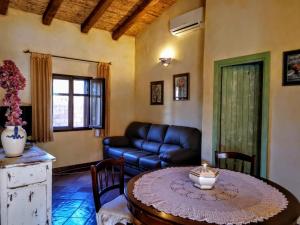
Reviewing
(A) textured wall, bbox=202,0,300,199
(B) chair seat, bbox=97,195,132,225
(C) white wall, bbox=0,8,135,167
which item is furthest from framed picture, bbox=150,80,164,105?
(B) chair seat, bbox=97,195,132,225

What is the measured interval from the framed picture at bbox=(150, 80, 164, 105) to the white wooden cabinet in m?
3.21

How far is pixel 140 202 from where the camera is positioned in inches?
58.4

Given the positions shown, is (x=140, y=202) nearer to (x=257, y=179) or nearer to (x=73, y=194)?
(x=257, y=179)

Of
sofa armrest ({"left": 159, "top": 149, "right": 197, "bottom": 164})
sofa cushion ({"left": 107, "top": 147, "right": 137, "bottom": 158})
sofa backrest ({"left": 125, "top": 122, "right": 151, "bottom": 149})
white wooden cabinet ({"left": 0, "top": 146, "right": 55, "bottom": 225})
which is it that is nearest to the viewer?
white wooden cabinet ({"left": 0, "top": 146, "right": 55, "bottom": 225})

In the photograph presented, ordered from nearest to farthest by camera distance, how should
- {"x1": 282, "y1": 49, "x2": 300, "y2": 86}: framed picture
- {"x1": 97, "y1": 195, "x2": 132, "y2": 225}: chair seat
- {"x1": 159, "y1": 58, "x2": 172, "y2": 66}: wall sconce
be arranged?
{"x1": 97, "y1": 195, "x2": 132, "y2": 225}: chair seat → {"x1": 282, "y1": 49, "x2": 300, "y2": 86}: framed picture → {"x1": 159, "y1": 58, "x2": 172, "y2": 66}: wall sconce

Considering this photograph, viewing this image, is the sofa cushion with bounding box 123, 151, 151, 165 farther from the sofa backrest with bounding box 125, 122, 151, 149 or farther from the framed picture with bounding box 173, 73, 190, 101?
the framed picture with bounding box 173, 73, 190, 101

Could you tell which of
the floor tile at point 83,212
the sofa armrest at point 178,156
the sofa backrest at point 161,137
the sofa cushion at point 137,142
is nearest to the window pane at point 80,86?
the sofa backrest at point 161,137

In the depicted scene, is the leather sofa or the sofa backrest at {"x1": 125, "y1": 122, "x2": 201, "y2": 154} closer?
the leather sofa

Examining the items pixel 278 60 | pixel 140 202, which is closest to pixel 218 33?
pixel 278 60

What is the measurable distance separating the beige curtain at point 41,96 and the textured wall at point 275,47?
3148 mm

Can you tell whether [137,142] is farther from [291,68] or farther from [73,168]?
[291,68]

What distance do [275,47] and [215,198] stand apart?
2183 mm

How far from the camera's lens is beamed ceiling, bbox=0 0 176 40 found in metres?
4.17

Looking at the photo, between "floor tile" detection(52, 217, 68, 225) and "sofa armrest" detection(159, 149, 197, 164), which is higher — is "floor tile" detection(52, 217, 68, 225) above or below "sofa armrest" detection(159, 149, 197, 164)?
below
